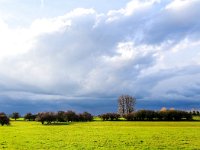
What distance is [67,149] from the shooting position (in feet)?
121

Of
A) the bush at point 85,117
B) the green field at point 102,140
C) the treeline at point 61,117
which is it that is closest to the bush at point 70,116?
the treeline at point 61,117

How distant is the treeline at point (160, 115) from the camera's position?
145 meters

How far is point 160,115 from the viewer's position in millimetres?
145750

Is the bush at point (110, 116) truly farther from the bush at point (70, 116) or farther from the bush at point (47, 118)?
the bush at point (47, 118)

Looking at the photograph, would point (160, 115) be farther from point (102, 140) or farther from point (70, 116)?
point (102, 140)

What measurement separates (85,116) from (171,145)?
4920 inches

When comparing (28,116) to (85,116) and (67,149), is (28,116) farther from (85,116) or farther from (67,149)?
(67,149)

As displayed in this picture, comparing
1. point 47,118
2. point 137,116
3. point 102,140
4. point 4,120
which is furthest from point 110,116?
point 102,140

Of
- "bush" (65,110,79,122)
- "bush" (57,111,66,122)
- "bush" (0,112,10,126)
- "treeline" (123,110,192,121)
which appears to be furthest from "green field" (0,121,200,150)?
"bush" (65,110,79,122)

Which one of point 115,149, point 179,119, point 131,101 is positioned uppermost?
point 131,101

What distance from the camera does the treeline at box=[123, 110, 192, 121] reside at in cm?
14475

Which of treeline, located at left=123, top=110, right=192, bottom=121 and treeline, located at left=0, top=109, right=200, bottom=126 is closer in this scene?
treeline, located at left=0, top=109, right=200, bottom=126

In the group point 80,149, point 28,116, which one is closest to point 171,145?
point 80,149

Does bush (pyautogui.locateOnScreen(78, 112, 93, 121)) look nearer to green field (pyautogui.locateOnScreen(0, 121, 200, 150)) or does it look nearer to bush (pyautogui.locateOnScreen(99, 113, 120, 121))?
bush (pyautogui.locateOnScreen(99, 113, 120, 121))
